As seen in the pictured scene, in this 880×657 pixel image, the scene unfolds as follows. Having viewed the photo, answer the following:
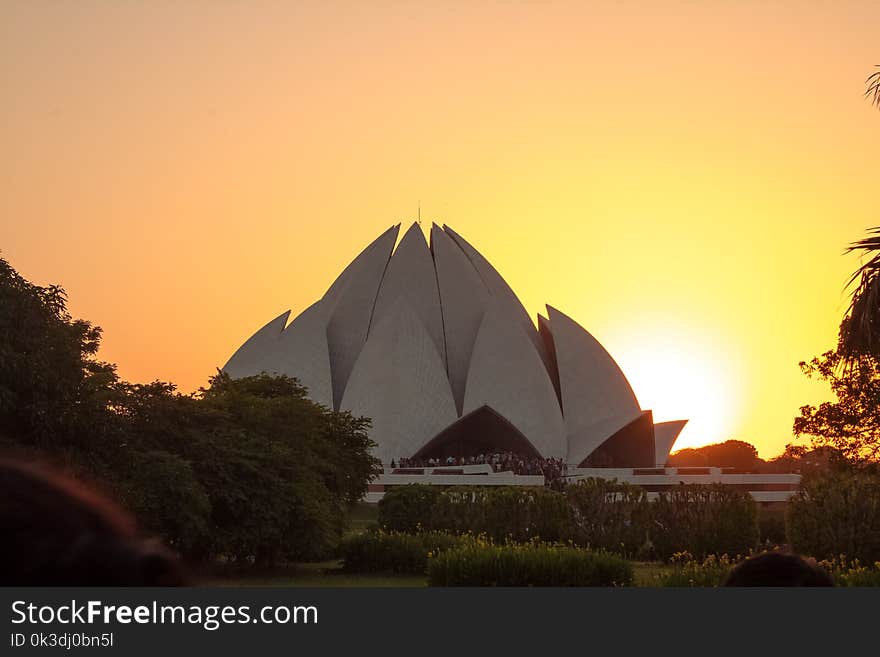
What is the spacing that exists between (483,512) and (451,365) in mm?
25765

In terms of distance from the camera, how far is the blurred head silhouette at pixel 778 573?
9.10 ft

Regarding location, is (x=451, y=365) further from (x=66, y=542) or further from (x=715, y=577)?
(x=66, y=542)

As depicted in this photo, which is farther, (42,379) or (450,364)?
(450,364)

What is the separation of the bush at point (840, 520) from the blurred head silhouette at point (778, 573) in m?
13.1

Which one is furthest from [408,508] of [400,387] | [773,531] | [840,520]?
[400,387]

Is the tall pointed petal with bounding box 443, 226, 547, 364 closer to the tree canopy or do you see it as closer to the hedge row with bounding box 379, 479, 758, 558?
the hedge row with bounding box 379, 479, 758, 558

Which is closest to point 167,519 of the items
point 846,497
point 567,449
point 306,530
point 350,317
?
point 306,530

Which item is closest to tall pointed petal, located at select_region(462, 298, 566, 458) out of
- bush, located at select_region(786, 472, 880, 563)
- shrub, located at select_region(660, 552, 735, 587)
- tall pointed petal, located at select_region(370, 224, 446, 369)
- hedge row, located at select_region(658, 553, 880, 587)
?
tall pointed petal, located at select_region(370, 224, 446, 369)

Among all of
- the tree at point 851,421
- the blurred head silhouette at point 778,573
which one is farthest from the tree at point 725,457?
the blurred head silhouette at point 778,573

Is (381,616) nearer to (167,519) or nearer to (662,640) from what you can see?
(662,640)

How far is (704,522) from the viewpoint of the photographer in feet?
59.6

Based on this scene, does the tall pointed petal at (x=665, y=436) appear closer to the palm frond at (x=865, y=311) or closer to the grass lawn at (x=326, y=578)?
the grass lawn at (x=326, y=578)

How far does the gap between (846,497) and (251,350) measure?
35.4m

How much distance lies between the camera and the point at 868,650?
2.36m
